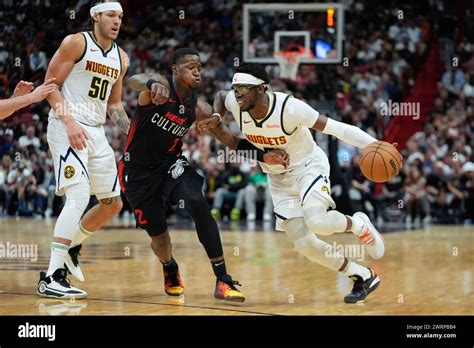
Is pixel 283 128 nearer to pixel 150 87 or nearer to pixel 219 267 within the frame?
pixel 150 87

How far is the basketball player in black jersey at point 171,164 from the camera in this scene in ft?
22.1

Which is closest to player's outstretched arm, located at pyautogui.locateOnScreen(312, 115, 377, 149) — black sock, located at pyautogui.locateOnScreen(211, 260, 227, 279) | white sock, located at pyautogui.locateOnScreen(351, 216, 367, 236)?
white sock, located at pyautogui.locateOnScreen(351, 216, 367, 236)

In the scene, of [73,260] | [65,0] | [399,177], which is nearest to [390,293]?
[73,260]

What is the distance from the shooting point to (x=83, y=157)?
6.90 m

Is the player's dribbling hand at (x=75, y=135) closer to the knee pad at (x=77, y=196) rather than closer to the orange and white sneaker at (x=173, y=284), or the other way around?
the knee pad at (x=77, y=196)

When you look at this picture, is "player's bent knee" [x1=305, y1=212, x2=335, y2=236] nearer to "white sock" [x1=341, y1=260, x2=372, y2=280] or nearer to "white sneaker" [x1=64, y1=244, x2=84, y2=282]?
"white sock" [x1=341, y1=260, x2=372, y2=280]

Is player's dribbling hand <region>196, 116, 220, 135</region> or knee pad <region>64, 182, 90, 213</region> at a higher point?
player's dribbling hand <region>196, 116, 220, 135</region>

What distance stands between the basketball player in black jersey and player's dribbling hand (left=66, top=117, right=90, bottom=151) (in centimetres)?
45

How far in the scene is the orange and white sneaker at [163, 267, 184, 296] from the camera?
7.09 meters

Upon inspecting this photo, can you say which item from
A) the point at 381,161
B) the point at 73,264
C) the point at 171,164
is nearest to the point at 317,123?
the point at 381,161

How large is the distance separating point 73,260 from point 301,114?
257 centimetres

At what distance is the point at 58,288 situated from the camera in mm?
6695

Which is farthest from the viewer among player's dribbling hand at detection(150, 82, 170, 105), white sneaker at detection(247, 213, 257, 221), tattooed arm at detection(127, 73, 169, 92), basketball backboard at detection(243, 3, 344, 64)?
white sneaker at detection(247, 213, 257, 221)

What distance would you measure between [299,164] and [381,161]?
2.34 ft
